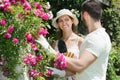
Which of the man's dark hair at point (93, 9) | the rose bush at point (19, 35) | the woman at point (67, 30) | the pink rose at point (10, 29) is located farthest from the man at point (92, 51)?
the woman at point (67, 30)

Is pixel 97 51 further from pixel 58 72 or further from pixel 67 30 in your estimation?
pixel 67 30

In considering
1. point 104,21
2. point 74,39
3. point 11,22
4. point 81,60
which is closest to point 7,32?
point 11,22

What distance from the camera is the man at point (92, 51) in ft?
10.2

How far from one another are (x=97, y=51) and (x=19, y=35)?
1.99 feet

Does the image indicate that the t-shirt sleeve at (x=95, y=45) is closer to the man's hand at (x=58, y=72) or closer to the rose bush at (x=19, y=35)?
the rose bush at (x=19, y=35)

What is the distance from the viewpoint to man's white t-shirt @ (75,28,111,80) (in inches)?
124

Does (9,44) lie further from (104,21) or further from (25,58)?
(104,21)

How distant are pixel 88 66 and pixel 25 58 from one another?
0.49 meters

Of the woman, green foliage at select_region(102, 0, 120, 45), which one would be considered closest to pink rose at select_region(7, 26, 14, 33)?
the woman

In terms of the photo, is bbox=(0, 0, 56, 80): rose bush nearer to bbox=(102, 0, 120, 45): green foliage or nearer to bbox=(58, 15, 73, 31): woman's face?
bbox=(58, 15, 73, 31): woman's face

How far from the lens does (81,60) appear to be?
3.10 metres

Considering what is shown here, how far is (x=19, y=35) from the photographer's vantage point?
307 cm

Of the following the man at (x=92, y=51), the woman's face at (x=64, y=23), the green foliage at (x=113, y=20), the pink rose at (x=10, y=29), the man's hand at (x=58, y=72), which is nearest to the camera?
the pink rose at (x=10, y=29)

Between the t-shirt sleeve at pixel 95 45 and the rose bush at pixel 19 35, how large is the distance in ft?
1.04
